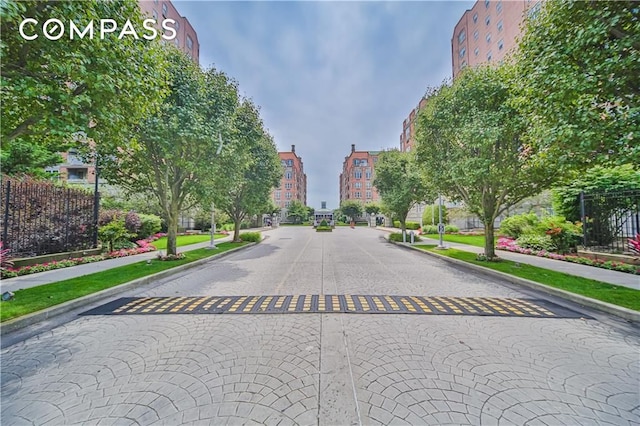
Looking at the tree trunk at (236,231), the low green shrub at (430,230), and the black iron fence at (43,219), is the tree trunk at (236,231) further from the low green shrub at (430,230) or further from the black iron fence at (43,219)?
the low green shrub at (430,230)

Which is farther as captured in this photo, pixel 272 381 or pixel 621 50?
pixel 621 50

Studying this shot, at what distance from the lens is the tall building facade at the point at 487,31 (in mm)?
29891

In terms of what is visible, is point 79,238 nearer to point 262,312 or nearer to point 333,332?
point 262,312

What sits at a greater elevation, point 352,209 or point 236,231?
point 352,209

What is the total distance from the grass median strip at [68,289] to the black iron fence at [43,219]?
3611 mm

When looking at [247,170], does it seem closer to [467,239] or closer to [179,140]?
[179,140]

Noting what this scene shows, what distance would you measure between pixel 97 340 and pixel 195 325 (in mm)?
1310

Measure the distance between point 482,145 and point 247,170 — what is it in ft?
43.8

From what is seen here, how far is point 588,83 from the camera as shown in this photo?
5227mm

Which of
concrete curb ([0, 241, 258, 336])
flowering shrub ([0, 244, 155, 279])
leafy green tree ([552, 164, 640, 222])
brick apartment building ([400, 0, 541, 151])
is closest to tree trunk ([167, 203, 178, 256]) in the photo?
concrete curb ([0, 241, 258, 336])

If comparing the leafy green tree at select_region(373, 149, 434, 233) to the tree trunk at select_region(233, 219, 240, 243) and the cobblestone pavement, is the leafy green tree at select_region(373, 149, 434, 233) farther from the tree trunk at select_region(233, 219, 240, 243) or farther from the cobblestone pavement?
the cobblestone pavement

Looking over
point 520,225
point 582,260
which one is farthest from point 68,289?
point 520,225

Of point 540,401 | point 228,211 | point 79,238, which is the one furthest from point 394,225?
point 540,401

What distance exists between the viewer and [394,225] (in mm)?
44594
